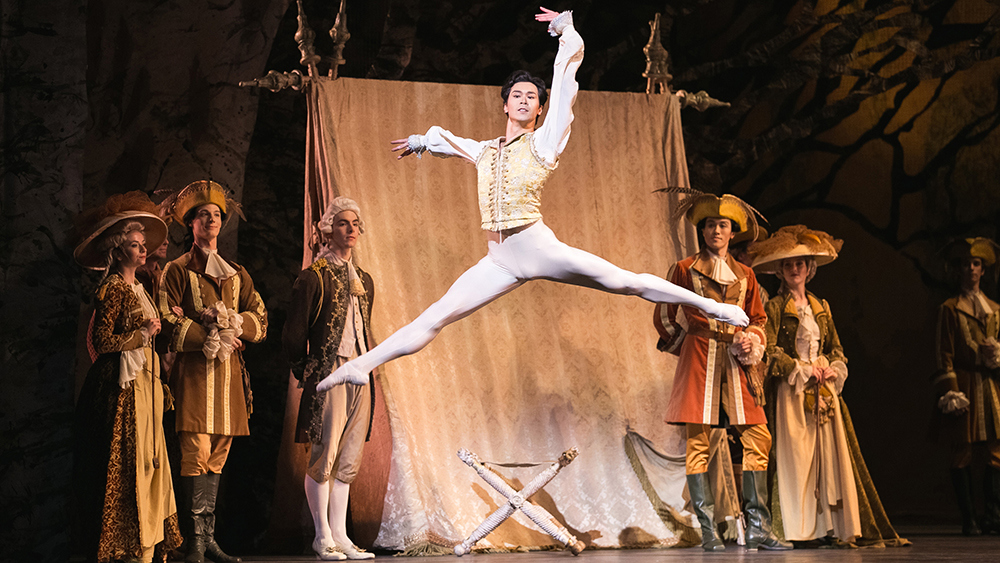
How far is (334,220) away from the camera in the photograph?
4980mm

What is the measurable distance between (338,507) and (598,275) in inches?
71.4

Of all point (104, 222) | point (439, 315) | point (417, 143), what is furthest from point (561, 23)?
point (104, 222)

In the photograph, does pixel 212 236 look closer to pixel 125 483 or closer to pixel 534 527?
pixel 125 483

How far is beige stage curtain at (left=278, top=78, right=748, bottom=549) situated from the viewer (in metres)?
5.12

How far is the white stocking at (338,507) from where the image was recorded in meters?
4.77

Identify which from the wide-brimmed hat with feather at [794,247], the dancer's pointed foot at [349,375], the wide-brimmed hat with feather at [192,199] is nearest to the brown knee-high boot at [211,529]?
the dancer's pointed foot at [349,375]

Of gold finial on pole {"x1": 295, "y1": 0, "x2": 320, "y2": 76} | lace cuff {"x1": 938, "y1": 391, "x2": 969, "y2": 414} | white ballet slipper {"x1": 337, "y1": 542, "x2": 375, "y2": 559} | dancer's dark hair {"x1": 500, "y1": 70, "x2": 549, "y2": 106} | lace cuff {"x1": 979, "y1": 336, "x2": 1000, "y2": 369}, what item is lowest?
white ballet slipper {"x1": 337, "y1": 542, "x2": 375, "y2": 559}

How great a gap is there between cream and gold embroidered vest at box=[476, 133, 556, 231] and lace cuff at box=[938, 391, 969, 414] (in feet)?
10.8

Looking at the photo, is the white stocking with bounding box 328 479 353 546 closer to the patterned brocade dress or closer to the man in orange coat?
the patterned brocade dress

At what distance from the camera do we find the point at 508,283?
406 centimetres

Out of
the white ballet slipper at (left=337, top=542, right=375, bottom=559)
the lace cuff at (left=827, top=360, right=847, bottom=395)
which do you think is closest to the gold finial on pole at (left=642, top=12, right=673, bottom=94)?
the lace cuff at (left=827, top=360, right=847, bottom=395)

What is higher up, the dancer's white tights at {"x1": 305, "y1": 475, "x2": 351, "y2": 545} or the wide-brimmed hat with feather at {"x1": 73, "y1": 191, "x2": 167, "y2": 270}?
the wide-brimmed hat with feather at {"x1": 73, "y1": 191, "x2": 167, "y2": 270}

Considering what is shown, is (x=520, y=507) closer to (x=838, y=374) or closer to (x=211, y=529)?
(x=211, y=529)

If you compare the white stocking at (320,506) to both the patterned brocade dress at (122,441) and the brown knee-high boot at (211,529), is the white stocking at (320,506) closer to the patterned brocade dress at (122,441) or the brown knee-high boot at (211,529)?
the brown knee-high boot at (211,529)
